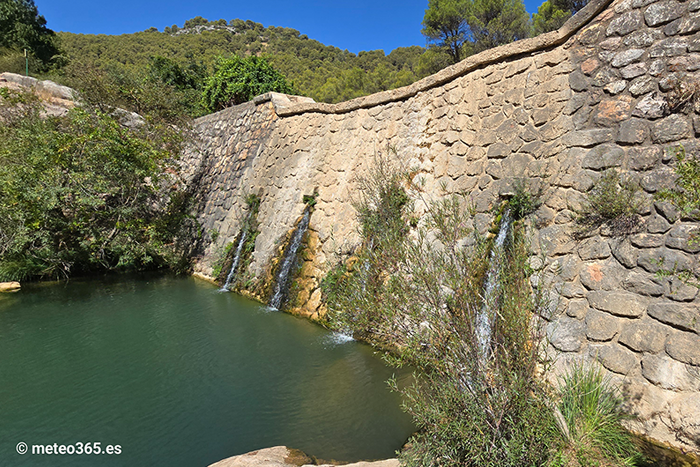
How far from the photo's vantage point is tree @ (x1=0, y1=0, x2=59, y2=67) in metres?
20.1

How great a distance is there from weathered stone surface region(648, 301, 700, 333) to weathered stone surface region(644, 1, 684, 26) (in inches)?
111

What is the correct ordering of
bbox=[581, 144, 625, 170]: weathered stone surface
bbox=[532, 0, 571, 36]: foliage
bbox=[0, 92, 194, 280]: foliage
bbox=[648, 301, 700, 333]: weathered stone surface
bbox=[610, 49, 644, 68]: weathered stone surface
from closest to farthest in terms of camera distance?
bbox=[648, 301, 700, 333]: weathered stone surface < bbox=[581, 144, 625, 170]: weathered stone surface < bbox=[610, 49, 644, 68]: weathered stone surface < bbox=[0, 92, 194, 280]: foliage < bbox=[532, 0, 571, 36]: foliage

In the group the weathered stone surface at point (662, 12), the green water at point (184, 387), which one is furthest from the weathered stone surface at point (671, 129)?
the green water at point (184, 387)

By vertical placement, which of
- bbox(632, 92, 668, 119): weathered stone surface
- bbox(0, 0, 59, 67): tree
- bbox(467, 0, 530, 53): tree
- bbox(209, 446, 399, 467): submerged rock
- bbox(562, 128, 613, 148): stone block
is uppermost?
bbox(467, 0, 530, 53): tree

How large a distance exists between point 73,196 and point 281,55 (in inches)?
1293

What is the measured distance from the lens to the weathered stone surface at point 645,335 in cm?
329

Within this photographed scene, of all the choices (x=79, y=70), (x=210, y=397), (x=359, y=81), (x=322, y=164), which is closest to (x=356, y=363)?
(x=210, y=397)

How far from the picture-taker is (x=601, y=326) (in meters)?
3.61

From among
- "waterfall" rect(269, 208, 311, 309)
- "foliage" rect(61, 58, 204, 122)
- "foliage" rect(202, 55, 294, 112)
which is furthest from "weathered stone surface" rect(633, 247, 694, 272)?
"foliage" rect(202, 55, 294, 112)

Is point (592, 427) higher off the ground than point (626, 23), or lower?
lower

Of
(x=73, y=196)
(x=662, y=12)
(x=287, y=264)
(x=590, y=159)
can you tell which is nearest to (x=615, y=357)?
(x=590, y=159)

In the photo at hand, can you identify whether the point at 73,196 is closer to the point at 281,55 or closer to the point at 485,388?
the point at 485,388

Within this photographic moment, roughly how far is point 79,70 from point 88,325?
7.65 metres

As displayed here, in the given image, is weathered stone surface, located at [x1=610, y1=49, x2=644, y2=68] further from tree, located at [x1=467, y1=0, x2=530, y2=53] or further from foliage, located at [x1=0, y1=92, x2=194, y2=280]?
tree, located at [x1=467, y1=0, x2=530, y2=53]
